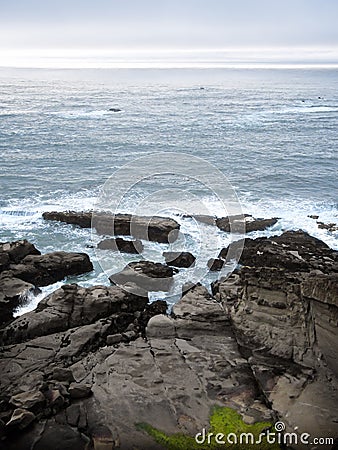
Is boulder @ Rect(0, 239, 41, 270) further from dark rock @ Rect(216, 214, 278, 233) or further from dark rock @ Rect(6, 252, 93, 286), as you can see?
dark rock @ Rect(216, 214, 278, 233)

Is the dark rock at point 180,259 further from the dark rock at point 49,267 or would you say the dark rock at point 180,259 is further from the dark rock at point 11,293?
the dark rock at point 11,293

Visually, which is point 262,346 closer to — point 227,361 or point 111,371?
point 227,361

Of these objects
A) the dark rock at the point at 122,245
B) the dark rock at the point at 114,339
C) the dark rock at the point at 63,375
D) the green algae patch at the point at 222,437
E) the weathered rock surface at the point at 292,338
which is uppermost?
the weathered rock surface at the point at 292,338

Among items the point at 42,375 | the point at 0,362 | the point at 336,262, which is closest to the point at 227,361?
the point at 42,375

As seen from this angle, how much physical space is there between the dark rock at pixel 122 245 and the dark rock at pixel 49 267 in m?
1.84

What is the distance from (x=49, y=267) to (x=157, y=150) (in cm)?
2139

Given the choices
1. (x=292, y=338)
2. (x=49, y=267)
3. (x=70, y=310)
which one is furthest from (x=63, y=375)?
(x=49, y=267)

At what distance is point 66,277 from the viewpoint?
15.3 metres

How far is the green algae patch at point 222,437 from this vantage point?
7.34 m

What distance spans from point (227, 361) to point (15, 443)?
431 centimetres

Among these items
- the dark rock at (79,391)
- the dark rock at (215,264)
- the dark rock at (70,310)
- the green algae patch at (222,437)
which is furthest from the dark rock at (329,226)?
the dark rock at (79,391)

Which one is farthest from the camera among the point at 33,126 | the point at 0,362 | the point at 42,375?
the point at 33,126

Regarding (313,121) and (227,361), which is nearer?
(227,361)

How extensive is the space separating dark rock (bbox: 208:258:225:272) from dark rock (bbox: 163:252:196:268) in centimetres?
62
